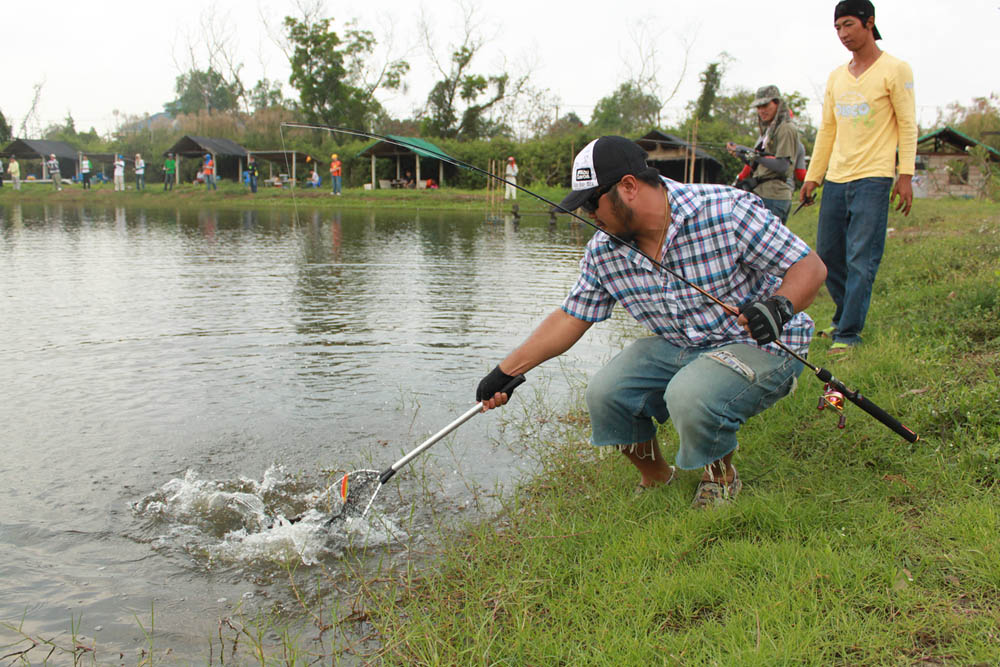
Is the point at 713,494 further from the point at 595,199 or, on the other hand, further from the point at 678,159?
the point at 678,159

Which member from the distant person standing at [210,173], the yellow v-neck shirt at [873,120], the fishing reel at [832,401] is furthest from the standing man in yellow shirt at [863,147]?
the distant person standing at [210,173]

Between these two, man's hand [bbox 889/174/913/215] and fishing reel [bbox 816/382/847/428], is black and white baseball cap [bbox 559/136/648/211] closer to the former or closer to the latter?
fishing reel [bbox 816/382/847/428]

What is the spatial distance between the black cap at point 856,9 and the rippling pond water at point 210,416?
3.09 meters

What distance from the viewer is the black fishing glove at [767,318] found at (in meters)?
2.72

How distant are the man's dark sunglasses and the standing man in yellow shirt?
266 centimetres

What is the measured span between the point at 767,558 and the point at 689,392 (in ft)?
2.16

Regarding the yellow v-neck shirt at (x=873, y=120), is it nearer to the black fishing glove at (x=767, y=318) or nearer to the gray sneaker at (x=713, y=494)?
the black fishing glove at (x=767, y=318)

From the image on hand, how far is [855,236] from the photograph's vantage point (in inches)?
194

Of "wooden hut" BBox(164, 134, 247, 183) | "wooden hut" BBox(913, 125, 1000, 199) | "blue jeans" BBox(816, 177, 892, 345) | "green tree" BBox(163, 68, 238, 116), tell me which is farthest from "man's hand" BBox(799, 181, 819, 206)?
"green tree" BBox(163, 68, 238, 116)

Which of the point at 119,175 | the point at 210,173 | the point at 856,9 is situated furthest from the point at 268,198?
the point at 856,9

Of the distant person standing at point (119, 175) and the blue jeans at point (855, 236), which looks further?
the distant person standing at point (119, 175)

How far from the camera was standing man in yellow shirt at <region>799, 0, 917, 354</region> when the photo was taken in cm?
472

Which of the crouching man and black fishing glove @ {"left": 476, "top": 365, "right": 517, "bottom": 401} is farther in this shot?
black fishing glove @ {"left": 476, "top": 365, "right": 517, "bottom": 401}

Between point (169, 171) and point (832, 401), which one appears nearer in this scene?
point (832, 401)
